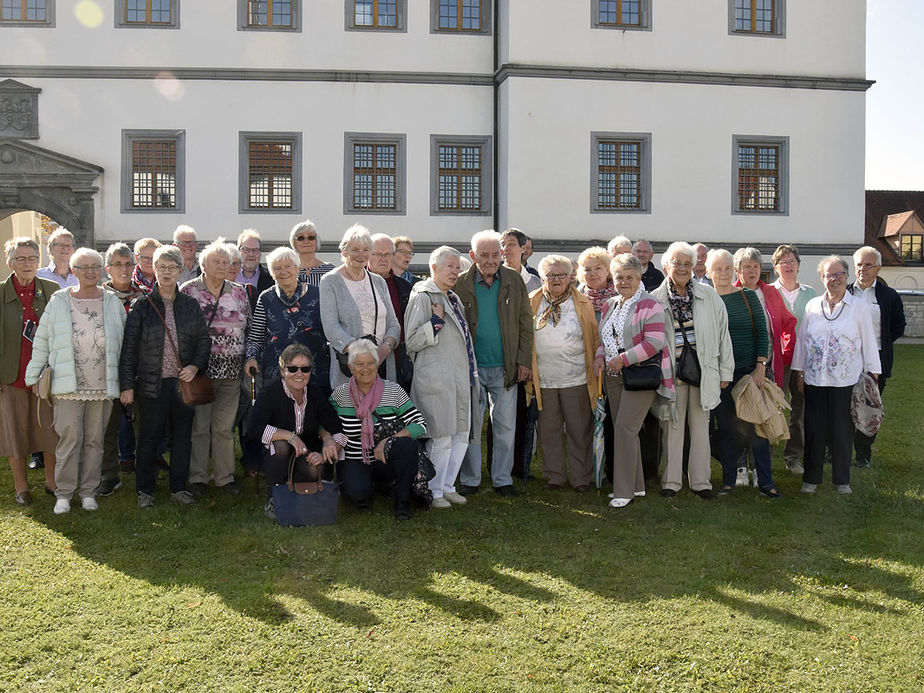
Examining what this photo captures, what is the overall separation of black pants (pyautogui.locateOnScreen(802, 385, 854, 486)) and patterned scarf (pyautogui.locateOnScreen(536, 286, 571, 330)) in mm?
2231

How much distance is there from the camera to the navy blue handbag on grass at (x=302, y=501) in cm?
600

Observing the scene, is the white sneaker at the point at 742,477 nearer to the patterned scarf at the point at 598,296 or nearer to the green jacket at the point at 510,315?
the patterned scarf at the point at 598,296

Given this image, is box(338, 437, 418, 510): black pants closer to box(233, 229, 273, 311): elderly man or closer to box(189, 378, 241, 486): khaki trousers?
box(189, 378, 241, 486): khaki trousers

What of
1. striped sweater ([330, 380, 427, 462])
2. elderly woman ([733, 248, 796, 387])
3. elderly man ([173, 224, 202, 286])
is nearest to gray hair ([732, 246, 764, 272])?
elderly woman ([733, 248, 796, 387])

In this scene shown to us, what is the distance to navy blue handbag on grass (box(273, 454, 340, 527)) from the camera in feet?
19.7

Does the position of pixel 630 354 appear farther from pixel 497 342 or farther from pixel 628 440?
pixel 497 342

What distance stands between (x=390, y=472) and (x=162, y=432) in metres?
1.88

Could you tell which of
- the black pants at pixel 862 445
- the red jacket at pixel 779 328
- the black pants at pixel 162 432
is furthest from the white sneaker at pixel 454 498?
the black pants at pixel 862 445

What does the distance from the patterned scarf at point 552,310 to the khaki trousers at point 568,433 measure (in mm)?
555

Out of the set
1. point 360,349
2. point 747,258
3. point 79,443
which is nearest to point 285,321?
point 360,349

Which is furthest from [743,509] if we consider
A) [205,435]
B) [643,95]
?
[643,95]

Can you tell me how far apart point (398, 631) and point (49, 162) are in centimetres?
1743

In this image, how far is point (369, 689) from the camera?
3744 mm

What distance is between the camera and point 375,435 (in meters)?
6.33
